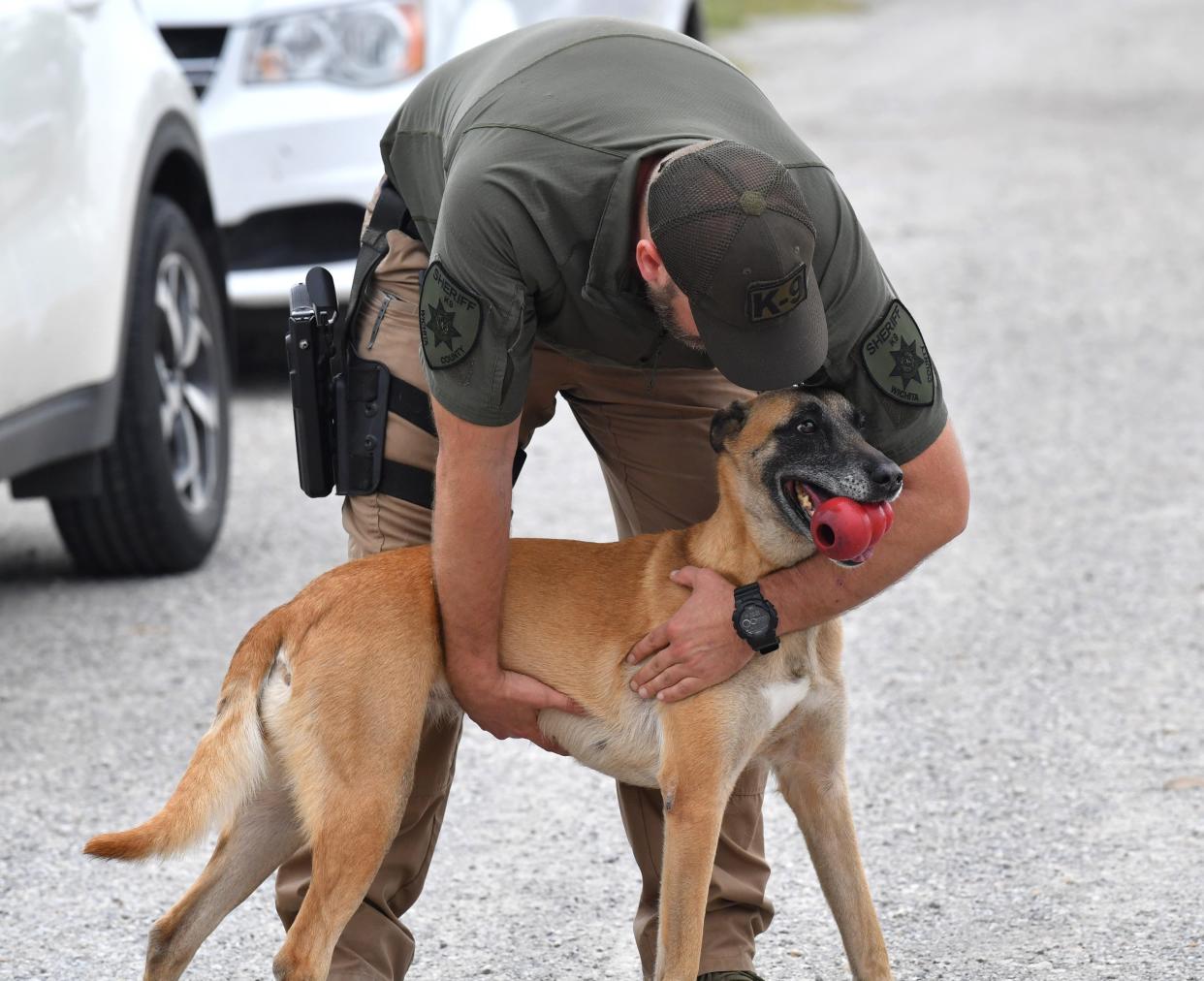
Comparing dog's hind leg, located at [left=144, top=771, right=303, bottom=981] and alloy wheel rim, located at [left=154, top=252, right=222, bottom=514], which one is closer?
dog's hind leg, located at [left=144, top=771, right=303, bottom=981]

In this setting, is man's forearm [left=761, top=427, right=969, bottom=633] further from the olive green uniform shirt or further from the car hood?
the car hood

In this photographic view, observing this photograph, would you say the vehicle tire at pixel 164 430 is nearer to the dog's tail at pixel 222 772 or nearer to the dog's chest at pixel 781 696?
the dog's tail at pixel 222 772

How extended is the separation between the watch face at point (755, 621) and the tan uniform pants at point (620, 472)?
398 millimetres

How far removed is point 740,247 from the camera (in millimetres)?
2789

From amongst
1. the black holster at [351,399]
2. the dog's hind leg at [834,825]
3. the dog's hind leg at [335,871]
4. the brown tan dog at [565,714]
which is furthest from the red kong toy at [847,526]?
the dog's hind leg at [335,871]

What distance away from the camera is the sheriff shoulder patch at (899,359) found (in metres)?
3.14

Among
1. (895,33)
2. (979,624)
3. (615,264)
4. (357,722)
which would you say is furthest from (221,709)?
(895,33)

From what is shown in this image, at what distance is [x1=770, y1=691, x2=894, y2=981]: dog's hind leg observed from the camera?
3393 millimetres

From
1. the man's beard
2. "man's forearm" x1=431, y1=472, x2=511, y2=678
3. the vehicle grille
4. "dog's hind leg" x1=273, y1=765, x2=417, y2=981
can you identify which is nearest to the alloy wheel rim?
the vehicle grille

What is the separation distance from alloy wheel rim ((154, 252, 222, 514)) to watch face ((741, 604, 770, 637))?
3.01 metres

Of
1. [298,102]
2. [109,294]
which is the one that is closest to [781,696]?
[109,294]

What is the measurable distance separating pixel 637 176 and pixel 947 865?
1818mm

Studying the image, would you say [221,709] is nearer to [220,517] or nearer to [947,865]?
[947,865]

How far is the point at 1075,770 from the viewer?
4453 millimetres
